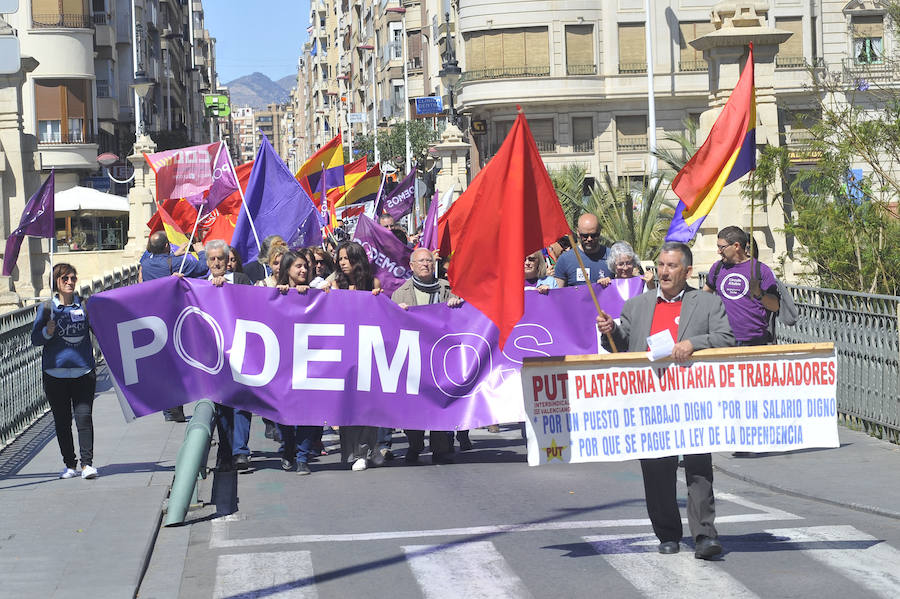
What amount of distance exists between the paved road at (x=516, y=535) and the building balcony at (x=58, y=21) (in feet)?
140

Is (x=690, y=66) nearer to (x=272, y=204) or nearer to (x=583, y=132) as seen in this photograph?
(x=583, y=132)

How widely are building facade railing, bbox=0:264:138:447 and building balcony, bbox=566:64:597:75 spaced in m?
39.1

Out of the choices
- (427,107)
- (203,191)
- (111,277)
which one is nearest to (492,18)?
(427,107)

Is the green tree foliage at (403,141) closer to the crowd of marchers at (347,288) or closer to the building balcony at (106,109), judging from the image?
the building balcony at (106,109)

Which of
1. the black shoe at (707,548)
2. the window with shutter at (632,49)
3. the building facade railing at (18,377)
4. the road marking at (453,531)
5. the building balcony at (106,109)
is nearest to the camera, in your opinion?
the black shoe at (707,548)

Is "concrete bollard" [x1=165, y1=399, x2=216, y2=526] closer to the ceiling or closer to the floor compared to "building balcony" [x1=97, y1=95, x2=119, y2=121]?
closer to the floor

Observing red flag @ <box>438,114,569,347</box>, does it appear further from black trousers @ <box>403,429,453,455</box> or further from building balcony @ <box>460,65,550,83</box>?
building balcony @ <box>460,65,550,83</box>

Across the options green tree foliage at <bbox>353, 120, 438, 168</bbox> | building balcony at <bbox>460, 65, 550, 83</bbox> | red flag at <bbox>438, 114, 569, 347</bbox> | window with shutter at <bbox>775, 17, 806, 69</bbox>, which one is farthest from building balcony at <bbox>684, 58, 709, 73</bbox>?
red flag at <bbox>438, 114, 569, 347</bbox>

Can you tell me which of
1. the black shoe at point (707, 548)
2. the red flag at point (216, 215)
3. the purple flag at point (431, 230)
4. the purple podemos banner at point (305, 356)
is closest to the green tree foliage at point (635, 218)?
the purple flag at point (431, 230)

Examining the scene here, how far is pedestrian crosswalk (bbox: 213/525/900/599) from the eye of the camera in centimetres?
725

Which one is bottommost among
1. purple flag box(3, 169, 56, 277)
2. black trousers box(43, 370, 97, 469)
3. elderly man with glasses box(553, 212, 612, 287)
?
black trousers box(43, 370, 97, 469)

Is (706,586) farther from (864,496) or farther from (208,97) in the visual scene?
(208,97)

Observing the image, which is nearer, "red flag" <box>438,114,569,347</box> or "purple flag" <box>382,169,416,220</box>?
"red flag" <box>438,114,569,347</box>

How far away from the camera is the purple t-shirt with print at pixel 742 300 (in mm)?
11242
